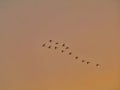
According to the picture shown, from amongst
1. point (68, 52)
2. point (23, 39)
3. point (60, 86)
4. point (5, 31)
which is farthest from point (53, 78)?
point (5, 31)

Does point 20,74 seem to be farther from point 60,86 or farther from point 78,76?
point 78,76

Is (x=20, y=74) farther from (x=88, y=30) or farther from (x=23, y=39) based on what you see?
(x=88, y=30)

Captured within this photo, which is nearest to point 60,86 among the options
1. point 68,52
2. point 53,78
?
point 53,78

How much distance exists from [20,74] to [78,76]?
1.92 ft

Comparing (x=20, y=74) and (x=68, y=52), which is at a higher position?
(x=68, y=52)

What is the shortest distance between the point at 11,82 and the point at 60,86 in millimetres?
491

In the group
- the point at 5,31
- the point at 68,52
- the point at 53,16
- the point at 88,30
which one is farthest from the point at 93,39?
the point at 5,31

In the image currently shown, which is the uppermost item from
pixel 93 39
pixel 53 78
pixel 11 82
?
Answer: pixel 93 39

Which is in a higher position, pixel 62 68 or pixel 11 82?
pixel 62 68

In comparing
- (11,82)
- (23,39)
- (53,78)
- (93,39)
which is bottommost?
(11,82)

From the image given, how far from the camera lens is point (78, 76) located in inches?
102

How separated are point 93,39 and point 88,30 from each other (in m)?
0.10

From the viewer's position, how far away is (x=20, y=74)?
253cm

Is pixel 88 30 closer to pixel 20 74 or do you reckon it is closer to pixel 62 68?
pixel 62 68
